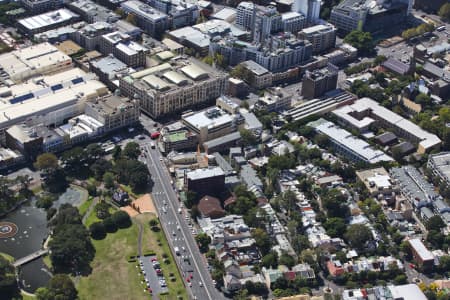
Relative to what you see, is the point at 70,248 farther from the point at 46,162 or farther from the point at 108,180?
the point at 46,162

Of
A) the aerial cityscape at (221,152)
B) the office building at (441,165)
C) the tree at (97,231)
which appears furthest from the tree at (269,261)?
the office building at (441,165)

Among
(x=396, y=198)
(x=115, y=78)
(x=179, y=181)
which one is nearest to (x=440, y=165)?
(x=396, y=198)

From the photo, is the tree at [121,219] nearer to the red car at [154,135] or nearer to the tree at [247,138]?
the red car at [154,135]

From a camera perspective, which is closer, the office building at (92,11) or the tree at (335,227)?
the tree at (335,227)

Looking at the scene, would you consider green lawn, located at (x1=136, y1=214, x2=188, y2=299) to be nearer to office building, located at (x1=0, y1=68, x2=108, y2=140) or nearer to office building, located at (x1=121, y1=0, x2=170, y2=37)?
office building, located at (x1=0, y1=68, x2=108, y2=140)

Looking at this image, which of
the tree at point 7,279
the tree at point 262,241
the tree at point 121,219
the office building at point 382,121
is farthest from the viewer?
the office building at point 382,121

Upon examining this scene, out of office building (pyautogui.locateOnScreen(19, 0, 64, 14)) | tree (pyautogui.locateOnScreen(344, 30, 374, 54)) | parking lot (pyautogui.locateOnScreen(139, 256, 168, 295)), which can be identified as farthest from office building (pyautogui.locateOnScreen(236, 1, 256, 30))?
parking lot (pyautogui.locateOnScreen(139, 256, 168, 295))
